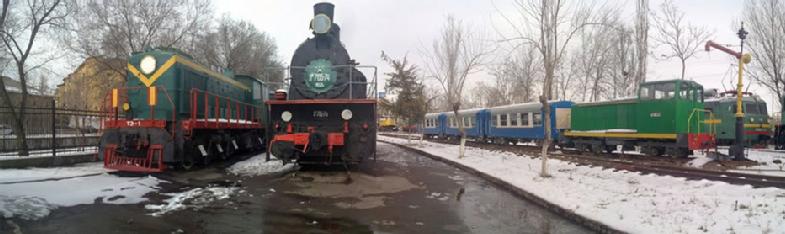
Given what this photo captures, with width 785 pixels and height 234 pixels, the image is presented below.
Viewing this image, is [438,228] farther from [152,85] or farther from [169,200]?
[152,85]

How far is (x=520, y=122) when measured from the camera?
23656 millimetres

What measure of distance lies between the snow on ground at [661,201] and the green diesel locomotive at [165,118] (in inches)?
293

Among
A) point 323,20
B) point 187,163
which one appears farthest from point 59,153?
point 323,20

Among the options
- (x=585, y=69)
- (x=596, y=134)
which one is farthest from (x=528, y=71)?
(x=596, y=134)

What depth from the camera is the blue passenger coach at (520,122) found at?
2122 cm

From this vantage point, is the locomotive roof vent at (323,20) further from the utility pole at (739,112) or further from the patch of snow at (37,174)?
the utility pole at (739,112)

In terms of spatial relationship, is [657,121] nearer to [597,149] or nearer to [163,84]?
[597,149]

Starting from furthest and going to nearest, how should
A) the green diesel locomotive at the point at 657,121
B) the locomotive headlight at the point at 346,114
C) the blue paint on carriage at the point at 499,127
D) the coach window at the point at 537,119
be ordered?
the coach window at the point at 537,119 → the blue paint on carriage at the point at 499,127 → the green diesel locomotive at the point at 657,121 → the locomotive headlight at the point at 346,114

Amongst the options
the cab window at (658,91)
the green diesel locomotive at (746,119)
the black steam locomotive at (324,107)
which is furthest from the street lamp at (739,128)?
the black steam locomotive at (324,107)

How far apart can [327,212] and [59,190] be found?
4537mm

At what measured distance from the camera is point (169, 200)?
7.39m

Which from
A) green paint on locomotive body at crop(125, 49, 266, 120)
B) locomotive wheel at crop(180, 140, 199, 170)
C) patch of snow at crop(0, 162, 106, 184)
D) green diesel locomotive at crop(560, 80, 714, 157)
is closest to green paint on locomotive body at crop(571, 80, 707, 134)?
green diesel locomotive at crop(560, 80, 714, 157)

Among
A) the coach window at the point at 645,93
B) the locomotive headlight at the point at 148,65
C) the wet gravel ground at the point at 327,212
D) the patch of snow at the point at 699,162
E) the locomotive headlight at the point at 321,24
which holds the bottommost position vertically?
the wet gravel ground at the point at 327,212

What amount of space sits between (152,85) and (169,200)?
517cm
